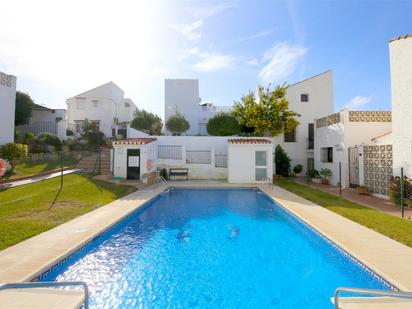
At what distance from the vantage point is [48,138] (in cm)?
2198

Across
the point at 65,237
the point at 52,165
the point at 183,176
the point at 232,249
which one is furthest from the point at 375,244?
the point at 52,165

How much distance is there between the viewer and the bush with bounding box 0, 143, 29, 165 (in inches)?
584

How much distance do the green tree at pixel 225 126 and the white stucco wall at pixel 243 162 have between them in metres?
6.87

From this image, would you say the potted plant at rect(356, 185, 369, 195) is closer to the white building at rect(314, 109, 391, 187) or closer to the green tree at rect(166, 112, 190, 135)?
the white building at rect(314, 109, 391, 187)

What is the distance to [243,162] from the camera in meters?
17.7

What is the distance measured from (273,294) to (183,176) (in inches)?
578

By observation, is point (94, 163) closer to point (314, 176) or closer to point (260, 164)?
point (260, 164)

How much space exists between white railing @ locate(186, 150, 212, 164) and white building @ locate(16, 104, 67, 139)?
1709 cm

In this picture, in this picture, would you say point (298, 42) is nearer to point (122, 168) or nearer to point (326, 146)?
point (326, 146)

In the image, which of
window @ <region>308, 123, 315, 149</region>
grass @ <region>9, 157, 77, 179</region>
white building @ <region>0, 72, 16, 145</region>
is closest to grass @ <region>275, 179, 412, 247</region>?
window @ <region>308, 123, 315, 149</region>

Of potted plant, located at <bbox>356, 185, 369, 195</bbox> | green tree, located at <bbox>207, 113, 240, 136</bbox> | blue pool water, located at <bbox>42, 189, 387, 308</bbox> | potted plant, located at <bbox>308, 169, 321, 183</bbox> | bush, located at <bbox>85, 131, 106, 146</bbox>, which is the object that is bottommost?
blue pool water, located at <bbox>42, 189, 387, 308</bbox>

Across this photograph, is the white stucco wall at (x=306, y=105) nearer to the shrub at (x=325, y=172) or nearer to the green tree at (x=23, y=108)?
the shrub at (x=325, y=172)

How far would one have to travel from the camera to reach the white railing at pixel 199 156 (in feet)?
65.5

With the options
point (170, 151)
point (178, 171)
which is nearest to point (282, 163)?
point (178, 171)
